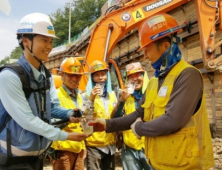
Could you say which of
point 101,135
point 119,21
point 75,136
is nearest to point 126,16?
point 119,21

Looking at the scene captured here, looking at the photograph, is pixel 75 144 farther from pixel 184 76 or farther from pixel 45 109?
pixel 184 76

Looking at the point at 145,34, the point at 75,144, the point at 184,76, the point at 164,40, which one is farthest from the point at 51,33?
the point at 75,144

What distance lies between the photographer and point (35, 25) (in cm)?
255

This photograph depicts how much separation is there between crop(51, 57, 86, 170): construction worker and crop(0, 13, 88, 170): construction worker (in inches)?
42.6

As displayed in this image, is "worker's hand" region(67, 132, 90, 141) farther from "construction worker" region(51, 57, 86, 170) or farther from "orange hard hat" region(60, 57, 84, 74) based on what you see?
"orange hard hat" region(60, 57, 84, 74)

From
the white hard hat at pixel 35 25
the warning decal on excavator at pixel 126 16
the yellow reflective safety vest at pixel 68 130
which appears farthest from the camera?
the warning decal on excavator at pixel 126 16

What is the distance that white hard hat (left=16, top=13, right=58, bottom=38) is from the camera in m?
2.55

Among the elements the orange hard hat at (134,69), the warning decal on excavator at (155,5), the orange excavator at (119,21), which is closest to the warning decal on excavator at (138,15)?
the orange excavator at (119,21)

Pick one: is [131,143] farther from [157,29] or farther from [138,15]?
[138,15]

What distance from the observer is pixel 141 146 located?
3947 mm

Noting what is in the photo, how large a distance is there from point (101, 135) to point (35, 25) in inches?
84.4

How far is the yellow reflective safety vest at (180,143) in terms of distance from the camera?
2.20m

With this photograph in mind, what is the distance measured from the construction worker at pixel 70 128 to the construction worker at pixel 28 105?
3.55 feet

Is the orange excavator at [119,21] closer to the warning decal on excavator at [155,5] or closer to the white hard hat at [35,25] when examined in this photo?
the warning decal on excavator at [155,5]
